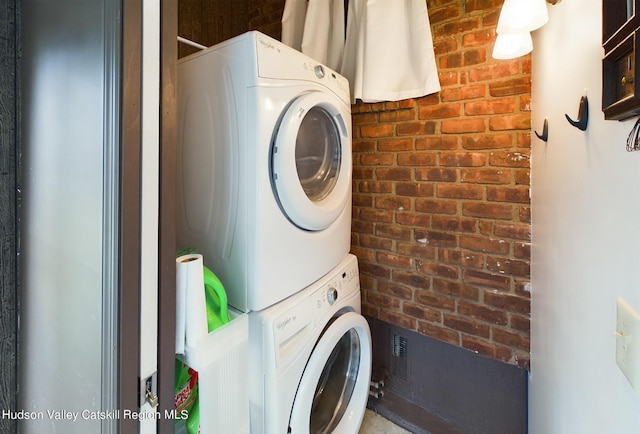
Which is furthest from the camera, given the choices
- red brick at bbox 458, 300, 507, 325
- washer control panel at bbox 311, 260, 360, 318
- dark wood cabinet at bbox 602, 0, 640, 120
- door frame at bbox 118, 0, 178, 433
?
red brick at bbox 458, 300, 507, 325

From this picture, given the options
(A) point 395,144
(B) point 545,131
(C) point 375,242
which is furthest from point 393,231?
(B) point 545,131

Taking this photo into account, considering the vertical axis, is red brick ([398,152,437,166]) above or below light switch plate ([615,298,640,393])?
above

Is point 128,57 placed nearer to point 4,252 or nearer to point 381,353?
point 4,252

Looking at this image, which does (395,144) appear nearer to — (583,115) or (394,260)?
(394,260)

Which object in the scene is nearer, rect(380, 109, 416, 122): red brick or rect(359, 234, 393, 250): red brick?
rect(380, 109, 416, 122): red brick

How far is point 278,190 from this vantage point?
3.63ft

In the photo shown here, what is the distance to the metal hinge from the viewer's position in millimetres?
733

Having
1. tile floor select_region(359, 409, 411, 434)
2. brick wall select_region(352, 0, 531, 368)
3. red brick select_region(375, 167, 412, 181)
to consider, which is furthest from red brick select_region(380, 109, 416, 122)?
tile floor select_region(359, 409, 411, 434)

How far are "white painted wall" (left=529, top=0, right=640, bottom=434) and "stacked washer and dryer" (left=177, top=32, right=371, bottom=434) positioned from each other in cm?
72

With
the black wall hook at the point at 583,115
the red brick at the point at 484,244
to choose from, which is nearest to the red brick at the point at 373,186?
the red brick at the point at 484,244

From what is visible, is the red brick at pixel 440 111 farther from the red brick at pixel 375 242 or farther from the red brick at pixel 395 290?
the red brick at pixel 395 290

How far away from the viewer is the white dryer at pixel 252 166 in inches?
42.3

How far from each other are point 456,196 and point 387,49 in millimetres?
800

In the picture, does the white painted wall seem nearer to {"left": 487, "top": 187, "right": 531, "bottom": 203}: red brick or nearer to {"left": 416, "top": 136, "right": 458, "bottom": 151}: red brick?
{"left": 487, "top": 187, "right": 531, "bottom": 203}: red brick
